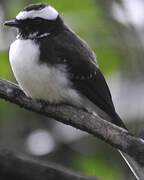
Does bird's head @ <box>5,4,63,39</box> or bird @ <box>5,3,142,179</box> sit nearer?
bird @ <box>5,3,142,179</box>

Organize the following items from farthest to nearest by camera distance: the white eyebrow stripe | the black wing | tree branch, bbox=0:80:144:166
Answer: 1. the white eyebrow stripe
2. the black wing
3. tree branch, bbox=0:80:144:166

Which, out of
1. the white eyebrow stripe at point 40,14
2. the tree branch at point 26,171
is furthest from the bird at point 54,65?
the tree branch at point 26,171

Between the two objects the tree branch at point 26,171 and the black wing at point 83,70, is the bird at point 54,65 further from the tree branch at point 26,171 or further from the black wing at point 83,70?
the tree branch at point 26,171

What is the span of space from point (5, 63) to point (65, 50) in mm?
1059

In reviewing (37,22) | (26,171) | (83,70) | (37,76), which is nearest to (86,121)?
(37,76)

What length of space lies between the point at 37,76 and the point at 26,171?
1183mm

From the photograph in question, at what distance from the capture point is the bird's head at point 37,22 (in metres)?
4.15

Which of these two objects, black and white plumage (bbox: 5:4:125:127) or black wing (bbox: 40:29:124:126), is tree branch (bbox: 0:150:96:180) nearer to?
black and white plumage (bbox: 5:4:125:127)

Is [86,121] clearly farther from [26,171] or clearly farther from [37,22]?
[26,171]

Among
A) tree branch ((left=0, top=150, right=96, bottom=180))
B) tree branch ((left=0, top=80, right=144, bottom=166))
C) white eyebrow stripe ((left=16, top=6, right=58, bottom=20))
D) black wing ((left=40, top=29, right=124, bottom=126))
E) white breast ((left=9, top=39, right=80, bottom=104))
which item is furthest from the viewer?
white eyebrow stripe ((left=16, top=6, right=58, bottom=20))

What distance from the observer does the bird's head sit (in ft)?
13.6

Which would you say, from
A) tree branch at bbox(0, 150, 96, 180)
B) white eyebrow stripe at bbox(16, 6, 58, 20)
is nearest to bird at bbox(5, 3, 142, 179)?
white eyebrow stripe at bbox(16, 6, 58, 20)

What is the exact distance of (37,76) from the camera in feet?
12.6

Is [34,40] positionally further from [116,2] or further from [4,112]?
[4,112]
